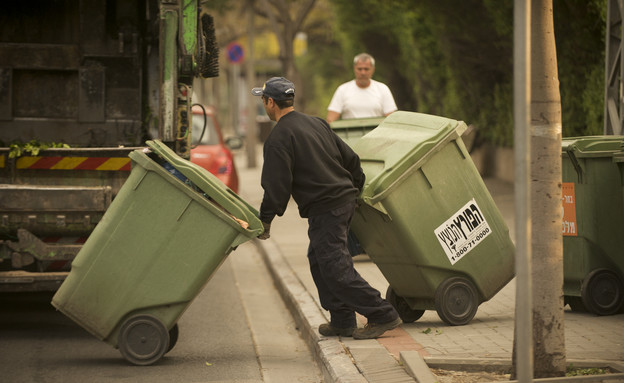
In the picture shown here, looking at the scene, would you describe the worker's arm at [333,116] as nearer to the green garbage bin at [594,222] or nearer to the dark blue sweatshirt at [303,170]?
the green garbage bin at [594,222]

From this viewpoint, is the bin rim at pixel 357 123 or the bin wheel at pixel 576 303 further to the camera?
the bin rim at pixel 357 123

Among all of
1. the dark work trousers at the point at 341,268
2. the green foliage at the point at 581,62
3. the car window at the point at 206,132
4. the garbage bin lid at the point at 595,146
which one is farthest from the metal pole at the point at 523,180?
the car window at the point at 206,132

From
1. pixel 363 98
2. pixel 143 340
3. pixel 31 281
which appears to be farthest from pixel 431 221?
pixel 363 98

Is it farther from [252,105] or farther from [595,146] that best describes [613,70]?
[252,105]

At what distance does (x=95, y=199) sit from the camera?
23.2 ft

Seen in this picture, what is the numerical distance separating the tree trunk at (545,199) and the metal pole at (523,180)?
115 centimetres

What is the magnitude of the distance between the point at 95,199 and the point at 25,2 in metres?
2.59

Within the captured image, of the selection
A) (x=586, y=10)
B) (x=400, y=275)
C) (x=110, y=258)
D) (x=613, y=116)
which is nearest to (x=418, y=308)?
(x=400, y=275)

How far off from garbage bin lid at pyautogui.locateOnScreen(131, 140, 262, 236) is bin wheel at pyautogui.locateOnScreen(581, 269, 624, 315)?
243 centimetres

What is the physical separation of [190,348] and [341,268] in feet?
4.61

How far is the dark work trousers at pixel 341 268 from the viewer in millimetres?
6250

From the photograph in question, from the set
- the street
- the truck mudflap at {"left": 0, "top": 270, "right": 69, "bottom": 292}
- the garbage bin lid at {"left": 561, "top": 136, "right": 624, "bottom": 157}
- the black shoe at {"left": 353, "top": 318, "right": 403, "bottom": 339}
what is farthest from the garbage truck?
the garbage bin lid at {"left": 561, "top": 136, "right": 624, "bottom": 157}

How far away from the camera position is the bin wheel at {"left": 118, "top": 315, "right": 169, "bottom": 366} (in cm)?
617

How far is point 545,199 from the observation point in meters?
5.20
